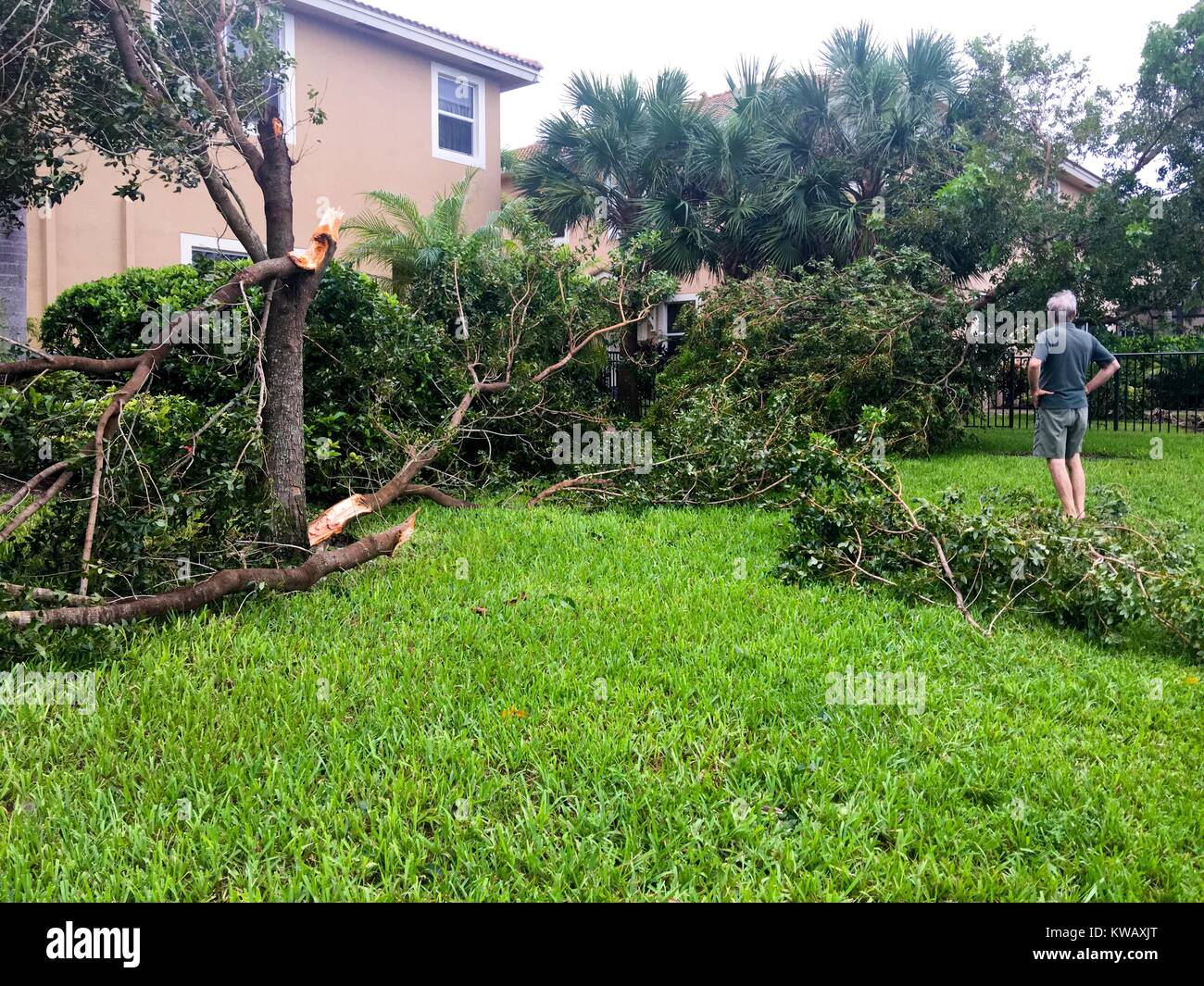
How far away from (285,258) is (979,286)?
2057 cm

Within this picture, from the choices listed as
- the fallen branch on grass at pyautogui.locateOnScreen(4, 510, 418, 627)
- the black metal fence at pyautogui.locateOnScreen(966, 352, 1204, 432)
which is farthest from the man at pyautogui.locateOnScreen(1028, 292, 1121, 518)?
the black metal fence at pyautogui.locateOnScreen(966, 352, 1204, 432)

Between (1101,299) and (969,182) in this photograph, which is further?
(1101,299)

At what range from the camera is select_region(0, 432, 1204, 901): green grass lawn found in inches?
98.8

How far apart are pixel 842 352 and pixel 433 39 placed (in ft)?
32.9

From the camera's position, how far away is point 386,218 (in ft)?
49.7

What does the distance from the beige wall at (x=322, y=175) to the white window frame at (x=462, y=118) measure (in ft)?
0.38

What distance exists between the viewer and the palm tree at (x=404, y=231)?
13430 millimetres

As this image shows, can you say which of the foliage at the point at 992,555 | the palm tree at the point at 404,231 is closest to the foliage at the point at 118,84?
the foliage at the point at 992,555

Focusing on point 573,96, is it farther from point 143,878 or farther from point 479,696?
point 143,878

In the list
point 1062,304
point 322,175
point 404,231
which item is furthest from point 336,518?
point 322,175

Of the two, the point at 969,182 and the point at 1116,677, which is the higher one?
the point at 969,182

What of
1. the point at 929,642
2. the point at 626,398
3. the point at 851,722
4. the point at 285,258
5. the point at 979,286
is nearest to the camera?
the point at 851,722

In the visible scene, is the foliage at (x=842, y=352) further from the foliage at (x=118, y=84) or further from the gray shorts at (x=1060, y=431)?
the foliage at (x=118, y=84)
